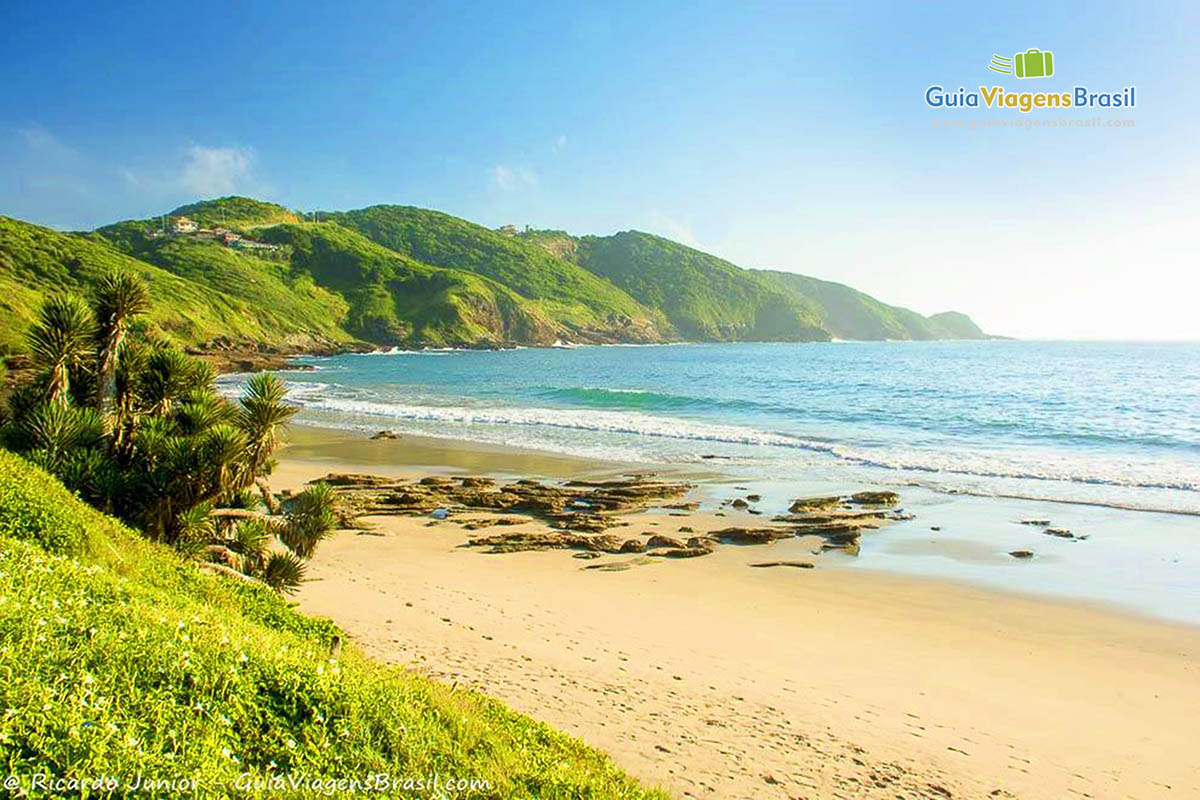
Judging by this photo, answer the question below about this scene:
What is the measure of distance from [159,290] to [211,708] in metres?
115

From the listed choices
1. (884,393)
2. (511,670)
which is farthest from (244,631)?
(884,393)

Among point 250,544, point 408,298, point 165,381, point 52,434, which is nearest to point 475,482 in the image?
point 165,381

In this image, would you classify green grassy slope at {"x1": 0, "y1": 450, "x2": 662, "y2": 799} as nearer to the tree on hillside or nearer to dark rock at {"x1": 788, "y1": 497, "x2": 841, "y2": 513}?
the tree on hillside

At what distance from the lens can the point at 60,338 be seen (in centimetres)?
1148

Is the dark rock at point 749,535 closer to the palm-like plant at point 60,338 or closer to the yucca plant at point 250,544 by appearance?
the yucca plant at point 250,544

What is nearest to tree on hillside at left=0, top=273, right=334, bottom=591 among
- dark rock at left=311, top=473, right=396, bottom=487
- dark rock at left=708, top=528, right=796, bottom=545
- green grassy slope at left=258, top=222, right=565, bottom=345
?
dark rock at left=708, top=528, right=796, bottom=545

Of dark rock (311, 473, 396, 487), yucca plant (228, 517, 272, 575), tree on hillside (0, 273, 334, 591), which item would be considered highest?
tree on hillside (0, 273, 334, 591)

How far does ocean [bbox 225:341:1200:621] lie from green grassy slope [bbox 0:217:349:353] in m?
31.5

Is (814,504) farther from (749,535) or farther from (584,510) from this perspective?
(584,510)

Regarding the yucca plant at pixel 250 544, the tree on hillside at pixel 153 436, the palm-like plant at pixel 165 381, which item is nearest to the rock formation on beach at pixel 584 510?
the yucca plant at pixel 250 544

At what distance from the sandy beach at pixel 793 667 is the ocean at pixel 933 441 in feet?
8.85

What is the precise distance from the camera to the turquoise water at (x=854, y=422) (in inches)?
1016

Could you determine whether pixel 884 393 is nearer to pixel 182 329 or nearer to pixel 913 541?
pixel 913 541

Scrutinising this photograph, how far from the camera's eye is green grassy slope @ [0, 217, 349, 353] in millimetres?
88250
